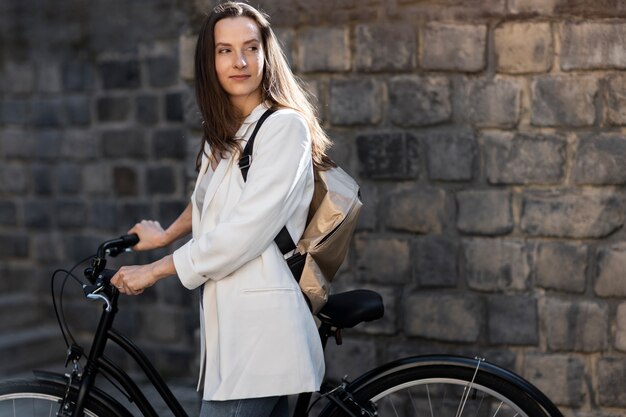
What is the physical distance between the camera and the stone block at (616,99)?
166 inches

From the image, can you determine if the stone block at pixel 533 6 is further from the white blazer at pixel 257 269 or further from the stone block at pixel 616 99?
the white blazer at pixel 257 269

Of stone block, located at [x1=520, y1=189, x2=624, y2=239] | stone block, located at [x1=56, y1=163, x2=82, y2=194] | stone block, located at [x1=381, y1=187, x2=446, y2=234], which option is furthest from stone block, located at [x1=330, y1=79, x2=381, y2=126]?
stone block, located at [x1=56, y1=163, x2=82, y2=194]

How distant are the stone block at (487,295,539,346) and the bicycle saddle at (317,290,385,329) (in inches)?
58.4

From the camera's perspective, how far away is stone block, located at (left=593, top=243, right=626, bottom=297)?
4.27 meters

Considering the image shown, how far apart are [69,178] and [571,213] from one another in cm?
389

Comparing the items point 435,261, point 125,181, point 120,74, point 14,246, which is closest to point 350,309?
point 435,261

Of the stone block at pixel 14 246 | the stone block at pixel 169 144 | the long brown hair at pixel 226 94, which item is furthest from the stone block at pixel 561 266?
the stone block at pixel 14 246

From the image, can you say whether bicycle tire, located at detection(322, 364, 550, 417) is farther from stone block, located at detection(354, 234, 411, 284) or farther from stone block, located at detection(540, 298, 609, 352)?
stone block, located at detection(354, 234, 411, 284)

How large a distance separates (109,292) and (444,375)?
1104 mm

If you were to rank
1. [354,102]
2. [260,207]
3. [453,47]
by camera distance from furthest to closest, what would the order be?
1. [354,102]
2. [453,47]
3. [260,207]

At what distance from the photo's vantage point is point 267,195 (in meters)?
2.79

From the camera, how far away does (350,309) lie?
3078 mm

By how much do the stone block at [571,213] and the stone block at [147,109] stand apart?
2.95 meters

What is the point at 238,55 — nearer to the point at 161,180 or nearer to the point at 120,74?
the point at 161,180
